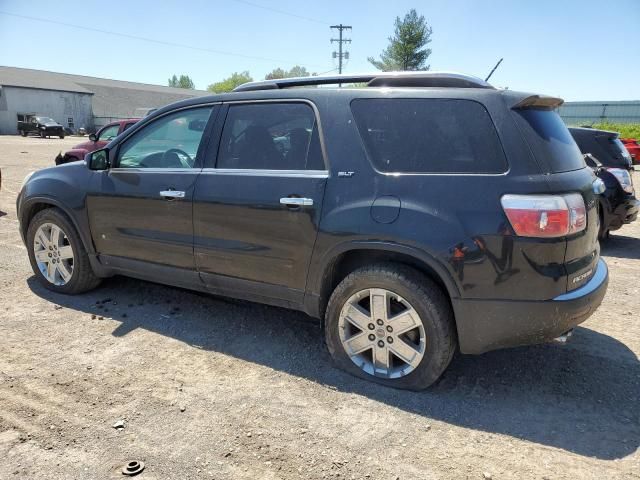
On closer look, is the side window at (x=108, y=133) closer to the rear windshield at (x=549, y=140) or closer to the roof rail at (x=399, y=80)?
the roof rail at (x=399, y=80)

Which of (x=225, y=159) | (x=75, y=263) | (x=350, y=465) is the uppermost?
(x=225, y=159)

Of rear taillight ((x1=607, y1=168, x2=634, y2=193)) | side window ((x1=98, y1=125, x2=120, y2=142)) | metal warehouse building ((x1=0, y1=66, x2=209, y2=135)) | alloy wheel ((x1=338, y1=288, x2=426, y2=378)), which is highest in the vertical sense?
metal warehouse building ((x1=0, y1=66, x2=209, y2=135))

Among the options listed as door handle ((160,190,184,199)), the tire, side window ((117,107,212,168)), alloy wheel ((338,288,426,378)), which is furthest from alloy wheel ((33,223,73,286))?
alloy wheel ((338,288,426,378))

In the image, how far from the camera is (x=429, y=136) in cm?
294

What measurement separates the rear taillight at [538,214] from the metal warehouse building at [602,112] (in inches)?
1604

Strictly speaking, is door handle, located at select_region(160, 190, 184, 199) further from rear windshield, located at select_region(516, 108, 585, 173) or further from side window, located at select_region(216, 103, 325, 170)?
rear windshield, located at select_region(516, 108, 585, 173)

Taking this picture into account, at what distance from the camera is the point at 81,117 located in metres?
53.9

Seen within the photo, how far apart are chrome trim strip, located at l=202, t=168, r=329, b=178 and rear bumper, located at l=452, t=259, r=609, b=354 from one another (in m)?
1.20

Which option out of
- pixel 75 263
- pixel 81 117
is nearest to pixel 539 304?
pixel 75 263

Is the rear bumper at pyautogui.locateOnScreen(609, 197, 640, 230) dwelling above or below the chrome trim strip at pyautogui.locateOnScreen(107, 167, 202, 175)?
below

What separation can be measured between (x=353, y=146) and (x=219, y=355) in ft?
5.93

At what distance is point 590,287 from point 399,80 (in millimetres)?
1753

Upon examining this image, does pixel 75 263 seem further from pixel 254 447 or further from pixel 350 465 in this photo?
pixel 350 465

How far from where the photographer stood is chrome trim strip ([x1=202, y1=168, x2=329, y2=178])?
10.5 ft
